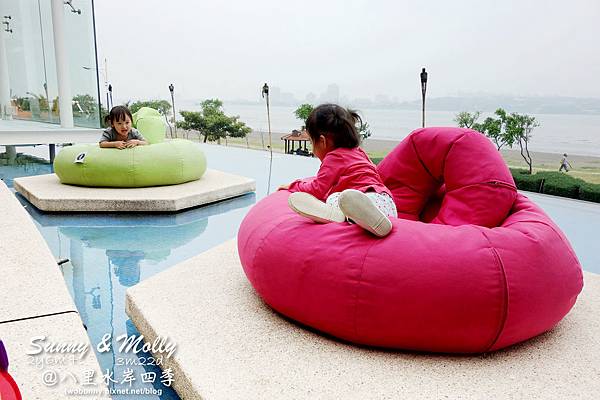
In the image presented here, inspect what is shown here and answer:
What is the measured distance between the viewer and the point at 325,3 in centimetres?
816

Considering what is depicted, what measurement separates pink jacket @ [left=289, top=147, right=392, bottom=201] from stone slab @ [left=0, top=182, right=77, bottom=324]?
1162 millimetres

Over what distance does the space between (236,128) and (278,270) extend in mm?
12755

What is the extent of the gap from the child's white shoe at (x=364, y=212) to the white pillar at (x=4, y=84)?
31.1ft

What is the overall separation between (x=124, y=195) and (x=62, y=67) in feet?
12.4

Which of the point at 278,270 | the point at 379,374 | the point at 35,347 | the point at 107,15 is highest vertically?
the point at 107,15

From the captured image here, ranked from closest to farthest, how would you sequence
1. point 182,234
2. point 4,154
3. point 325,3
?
point 182,234, point 325,3, point 4,154

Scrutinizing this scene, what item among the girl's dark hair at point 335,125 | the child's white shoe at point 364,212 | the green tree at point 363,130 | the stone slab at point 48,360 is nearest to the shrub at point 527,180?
the green tree at point 363,130

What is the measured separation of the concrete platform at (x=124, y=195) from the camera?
4152mm

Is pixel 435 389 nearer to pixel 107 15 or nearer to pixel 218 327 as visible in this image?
pixel 218 327

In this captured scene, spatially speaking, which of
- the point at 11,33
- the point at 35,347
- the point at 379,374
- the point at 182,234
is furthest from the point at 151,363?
the point at 11,33

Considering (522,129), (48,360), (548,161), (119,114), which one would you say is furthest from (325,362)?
(548,161)

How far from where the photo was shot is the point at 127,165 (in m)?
4.52

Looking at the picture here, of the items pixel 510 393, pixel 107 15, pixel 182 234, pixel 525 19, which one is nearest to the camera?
pixel 510 393

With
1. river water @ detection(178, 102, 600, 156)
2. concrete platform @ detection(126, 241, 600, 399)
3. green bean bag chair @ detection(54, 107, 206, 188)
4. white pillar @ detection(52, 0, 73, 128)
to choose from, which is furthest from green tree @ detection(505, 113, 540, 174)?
white pillar @ detection(52, 0, 73, 128)
